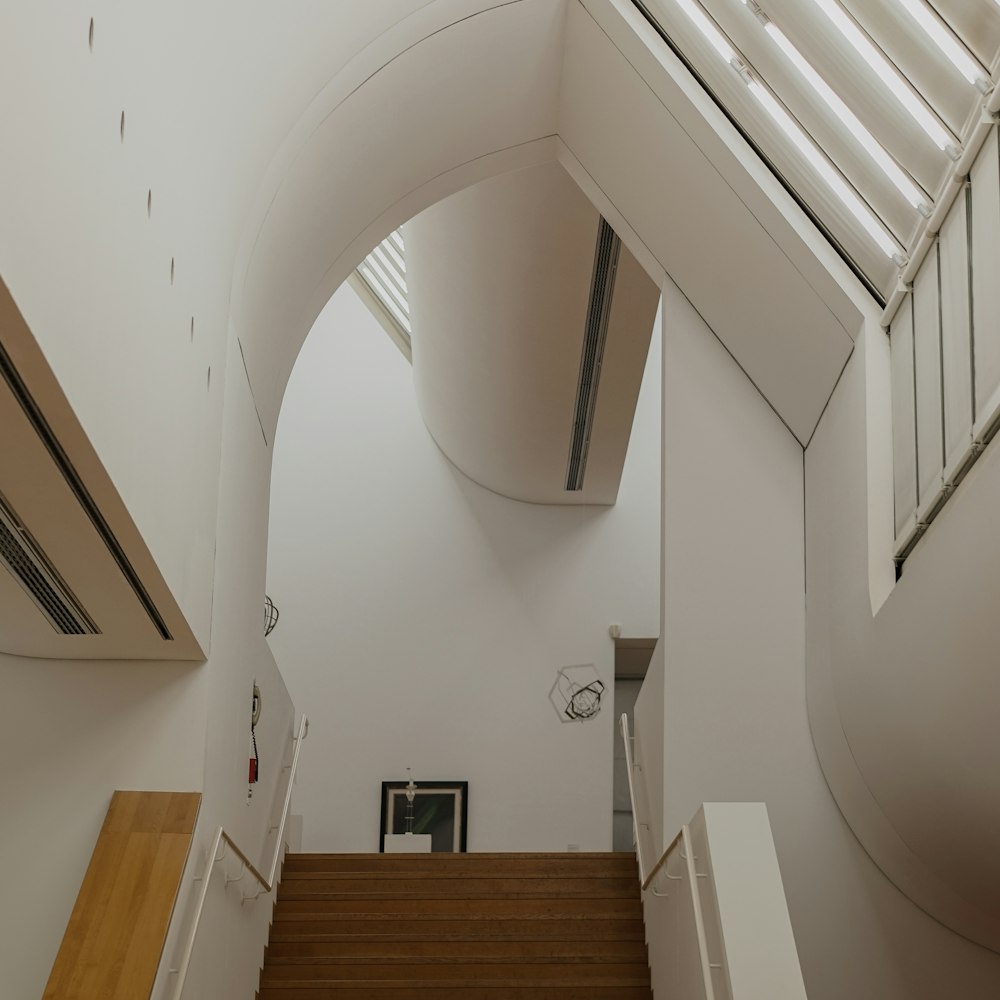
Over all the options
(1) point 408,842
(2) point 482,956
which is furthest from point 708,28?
(1) point 408,842

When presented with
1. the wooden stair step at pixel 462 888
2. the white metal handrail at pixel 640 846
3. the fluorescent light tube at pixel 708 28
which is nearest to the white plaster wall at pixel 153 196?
the fluorescent light tube at pixel 708 28

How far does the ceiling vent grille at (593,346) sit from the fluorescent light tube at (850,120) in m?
2.41

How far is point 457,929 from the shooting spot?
21.4 feet

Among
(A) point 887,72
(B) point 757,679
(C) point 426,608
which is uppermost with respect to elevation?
(C) point 426,608

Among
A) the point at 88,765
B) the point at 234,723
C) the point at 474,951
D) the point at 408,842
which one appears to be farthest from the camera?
the point at 408,842

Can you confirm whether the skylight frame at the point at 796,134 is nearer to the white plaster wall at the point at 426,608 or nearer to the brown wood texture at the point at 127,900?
the brown wood texture at the point at 127,900

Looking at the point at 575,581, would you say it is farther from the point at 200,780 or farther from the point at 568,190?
the point at 200,780

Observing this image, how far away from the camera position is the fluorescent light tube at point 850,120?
4.87 meters

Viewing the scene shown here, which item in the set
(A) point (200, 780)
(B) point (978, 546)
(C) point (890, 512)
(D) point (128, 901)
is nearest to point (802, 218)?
(C) point (890, 512)

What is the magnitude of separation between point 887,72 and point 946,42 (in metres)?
0.48

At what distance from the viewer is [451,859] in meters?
7.43

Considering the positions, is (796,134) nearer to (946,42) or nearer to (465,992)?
(946,42)

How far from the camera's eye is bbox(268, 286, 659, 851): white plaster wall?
446 inches

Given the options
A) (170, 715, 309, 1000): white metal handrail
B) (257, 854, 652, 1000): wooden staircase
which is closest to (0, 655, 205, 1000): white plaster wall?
(170, 715, 309, 1000): white metal handrail
